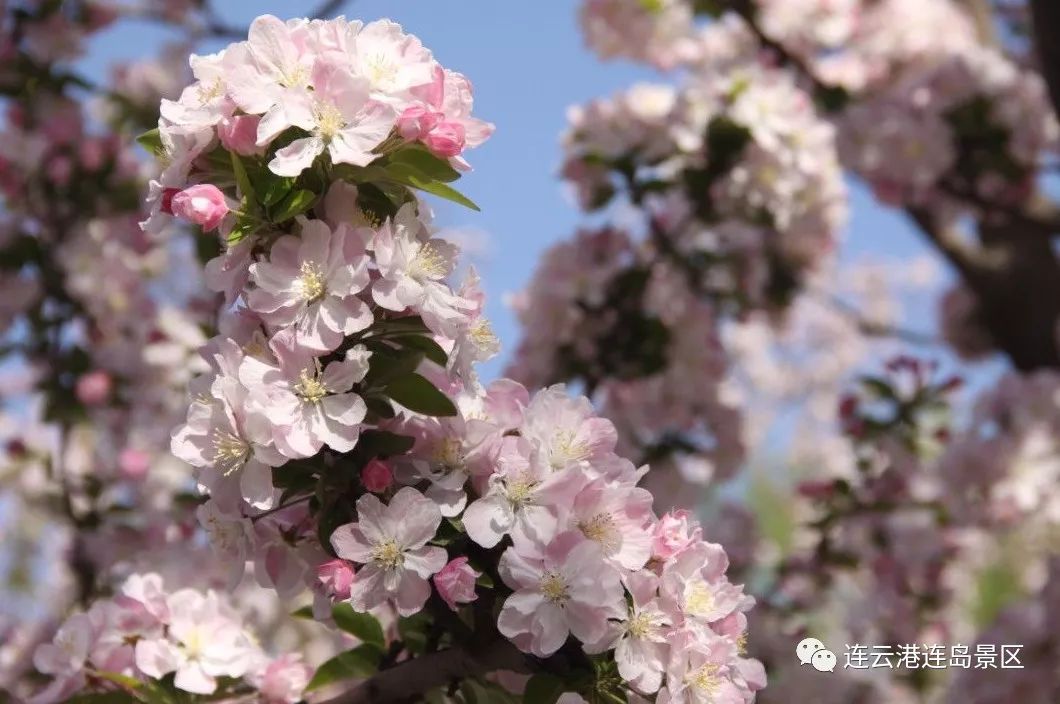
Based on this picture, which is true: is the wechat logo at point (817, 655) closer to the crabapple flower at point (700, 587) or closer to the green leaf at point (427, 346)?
the crabapple flower at point (700, 587)

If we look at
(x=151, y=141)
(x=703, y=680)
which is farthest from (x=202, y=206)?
(x=703, y=680)

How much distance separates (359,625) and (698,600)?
0.34m

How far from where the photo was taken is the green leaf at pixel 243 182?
2.96 feet

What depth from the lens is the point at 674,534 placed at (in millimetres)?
933

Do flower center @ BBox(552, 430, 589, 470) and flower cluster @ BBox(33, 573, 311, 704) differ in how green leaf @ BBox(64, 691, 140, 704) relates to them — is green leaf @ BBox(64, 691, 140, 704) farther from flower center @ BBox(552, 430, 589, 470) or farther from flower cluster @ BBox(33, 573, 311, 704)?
flower center @ BBox(552, 430, 589, 470)

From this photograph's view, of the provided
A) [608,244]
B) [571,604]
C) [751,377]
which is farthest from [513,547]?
[751,377]

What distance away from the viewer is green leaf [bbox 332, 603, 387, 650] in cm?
108

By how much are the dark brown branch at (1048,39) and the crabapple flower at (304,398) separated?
3.78 feet

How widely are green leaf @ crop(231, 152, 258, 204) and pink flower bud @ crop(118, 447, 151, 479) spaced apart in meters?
1.51

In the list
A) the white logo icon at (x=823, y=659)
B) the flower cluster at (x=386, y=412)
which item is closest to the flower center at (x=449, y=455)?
the flower cluster at (x=386, y=412)

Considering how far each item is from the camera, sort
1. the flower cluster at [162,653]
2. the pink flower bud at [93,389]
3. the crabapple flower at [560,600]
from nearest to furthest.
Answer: the crabapple flower at [560,600] < the flower cluster at [162,653] < the pink flower bud at [93,389]

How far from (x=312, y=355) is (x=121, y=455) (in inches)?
62.8

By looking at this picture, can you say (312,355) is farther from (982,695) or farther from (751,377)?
(751,377)

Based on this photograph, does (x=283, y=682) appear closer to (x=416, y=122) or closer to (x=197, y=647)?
(x=197, y=647)
